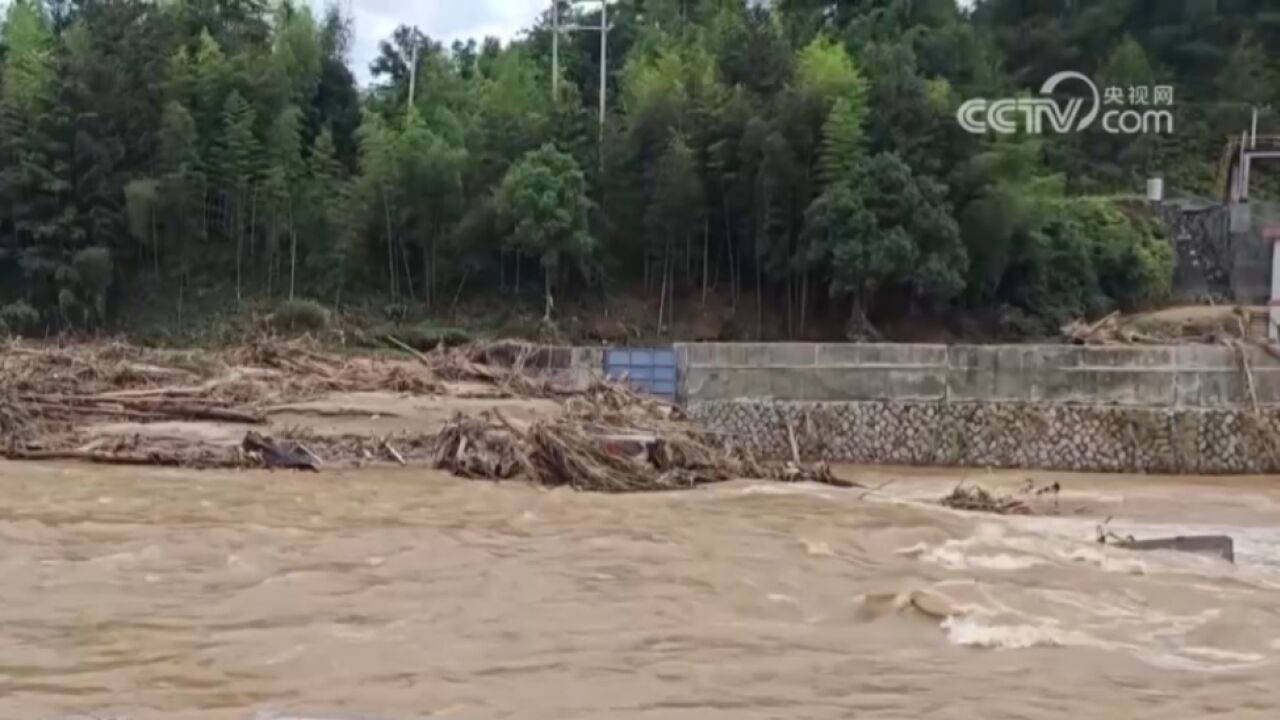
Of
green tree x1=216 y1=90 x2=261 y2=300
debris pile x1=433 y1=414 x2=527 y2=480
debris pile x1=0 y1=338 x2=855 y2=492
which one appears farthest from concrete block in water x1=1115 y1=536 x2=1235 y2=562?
green tree x1=216 y1=90 x2=261 y2=300

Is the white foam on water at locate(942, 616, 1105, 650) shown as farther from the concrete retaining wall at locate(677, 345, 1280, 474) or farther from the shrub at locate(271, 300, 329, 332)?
the shrub at locate(271, 300, 329, 332)

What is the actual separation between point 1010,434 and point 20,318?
24.2 meters

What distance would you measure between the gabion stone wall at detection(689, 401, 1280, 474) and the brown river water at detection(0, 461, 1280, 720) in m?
6.63

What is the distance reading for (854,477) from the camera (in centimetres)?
1800

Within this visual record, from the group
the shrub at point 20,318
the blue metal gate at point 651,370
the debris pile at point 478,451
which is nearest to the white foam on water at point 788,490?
the debris pile at point 478,451

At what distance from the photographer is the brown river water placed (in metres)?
6.23

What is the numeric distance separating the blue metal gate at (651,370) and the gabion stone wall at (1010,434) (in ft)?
2.21

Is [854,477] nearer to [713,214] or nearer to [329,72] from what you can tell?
[713,214]

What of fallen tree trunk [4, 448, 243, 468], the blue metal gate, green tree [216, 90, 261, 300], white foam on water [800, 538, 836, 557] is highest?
green tree [216, 90, 261, 300]

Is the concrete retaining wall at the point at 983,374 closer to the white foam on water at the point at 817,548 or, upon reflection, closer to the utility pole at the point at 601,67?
the white foam on water at the point at 817,548

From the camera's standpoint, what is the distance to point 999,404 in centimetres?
1992

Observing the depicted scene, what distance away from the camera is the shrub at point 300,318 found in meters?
32.4

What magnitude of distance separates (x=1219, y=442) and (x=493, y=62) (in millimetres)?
27662

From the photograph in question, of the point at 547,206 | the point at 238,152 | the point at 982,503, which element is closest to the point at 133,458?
the point at 982,503
